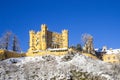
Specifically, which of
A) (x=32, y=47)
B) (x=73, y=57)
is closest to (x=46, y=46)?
(x=32, y=47)

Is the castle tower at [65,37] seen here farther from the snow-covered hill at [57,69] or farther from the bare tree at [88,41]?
the snow-covered hill at [57,69]

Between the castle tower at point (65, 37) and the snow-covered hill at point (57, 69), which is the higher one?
the castle tower at point (65, 37)

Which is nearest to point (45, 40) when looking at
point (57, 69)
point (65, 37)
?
point (65, 37)

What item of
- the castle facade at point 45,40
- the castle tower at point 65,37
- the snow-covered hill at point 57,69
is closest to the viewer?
the snow-covered hill at point 57,69

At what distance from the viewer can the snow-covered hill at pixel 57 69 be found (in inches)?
2987

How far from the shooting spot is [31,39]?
120000 mm

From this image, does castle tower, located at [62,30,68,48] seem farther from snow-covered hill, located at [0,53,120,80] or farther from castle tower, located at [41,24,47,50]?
snow-covered hill, located at [0,53,120,80]

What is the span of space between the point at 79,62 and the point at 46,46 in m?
36.0

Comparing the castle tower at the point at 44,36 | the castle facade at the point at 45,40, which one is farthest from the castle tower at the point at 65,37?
the castle tower at the point at 44,36

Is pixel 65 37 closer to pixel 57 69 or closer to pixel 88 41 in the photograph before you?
pixel 88 41

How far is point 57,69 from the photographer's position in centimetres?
7850

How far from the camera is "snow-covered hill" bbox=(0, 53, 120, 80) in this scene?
249ft

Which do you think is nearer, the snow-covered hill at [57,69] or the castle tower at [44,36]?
the snow-covered hill at [57,69]

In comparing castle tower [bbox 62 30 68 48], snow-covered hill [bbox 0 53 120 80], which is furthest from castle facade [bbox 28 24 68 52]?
snow-covered hill [bbox 0 53 120 80]
